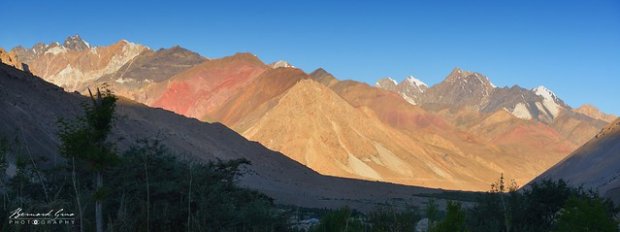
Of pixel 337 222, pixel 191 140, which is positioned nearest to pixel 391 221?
pixel 337 222

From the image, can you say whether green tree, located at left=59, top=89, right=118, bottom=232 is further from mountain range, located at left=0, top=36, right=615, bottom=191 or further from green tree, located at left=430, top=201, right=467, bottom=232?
mountain range, located at left=0, top=36, right=615, bottom=191

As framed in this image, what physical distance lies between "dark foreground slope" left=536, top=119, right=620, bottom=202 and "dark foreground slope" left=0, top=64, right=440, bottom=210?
17.0 metres

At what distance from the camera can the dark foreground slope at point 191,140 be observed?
4125 centimetres

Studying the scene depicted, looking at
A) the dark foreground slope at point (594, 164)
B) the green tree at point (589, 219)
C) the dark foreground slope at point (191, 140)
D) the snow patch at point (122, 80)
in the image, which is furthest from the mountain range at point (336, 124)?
the green tree at point (589, 219)

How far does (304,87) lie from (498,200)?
302 ft

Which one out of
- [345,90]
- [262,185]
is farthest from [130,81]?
[262,185]

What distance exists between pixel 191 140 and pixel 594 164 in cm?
4449

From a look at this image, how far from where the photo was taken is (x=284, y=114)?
105 metres

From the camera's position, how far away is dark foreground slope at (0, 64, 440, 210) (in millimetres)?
41250

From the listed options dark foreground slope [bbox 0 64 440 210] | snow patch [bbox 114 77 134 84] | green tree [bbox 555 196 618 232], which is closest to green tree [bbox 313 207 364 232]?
green tree [bbox 555 196 618 232]

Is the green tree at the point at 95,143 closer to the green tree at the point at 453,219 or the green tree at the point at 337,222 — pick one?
the green tree at the point at 337,222

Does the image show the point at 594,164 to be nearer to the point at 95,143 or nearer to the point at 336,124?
Answer: the point at 336,124

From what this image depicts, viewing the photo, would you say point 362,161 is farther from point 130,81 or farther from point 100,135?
point 130,81

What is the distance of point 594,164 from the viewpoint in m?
71.0
